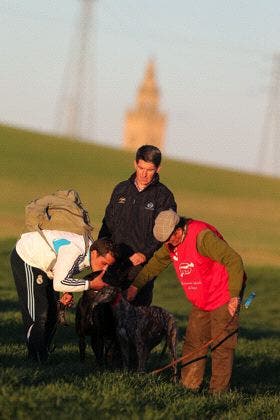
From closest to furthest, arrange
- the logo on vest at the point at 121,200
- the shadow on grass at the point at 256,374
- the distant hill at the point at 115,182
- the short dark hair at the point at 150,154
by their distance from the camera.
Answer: the short dark hair at the point at 150,154 < the logo on vest at the point at 121,200 < the shadow on grass at the point at 256,374 < the distant hill at the point at 115,182

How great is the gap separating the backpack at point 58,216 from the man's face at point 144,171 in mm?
813

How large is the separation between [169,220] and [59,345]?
4.27 metres

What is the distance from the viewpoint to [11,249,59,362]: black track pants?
10.3 meters

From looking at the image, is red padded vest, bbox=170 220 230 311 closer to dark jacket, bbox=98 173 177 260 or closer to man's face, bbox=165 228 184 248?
man's face, bbox=165 228 184 248

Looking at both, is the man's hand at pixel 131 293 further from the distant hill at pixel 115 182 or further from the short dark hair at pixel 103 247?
the distant hill at pixel 115 182

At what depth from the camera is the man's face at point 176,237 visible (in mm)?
9586

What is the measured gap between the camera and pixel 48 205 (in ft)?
33.2

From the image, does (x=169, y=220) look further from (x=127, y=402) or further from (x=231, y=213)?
(x=231, y=213)

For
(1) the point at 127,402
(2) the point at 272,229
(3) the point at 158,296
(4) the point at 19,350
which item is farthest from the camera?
(2) the point at 272,229

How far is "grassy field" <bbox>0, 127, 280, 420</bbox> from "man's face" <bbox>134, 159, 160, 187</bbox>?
2.00 metres

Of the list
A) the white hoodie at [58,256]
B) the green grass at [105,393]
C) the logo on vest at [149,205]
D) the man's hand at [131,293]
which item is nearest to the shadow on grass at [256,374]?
the green grass at [105,393]

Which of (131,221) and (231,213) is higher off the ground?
(131,221)

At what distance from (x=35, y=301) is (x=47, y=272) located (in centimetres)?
34

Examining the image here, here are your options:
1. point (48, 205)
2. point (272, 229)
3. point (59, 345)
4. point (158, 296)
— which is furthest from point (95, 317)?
point (272, 229)
